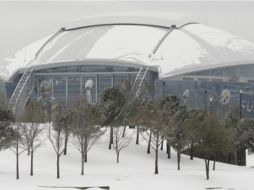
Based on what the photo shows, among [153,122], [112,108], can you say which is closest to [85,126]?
[153,122]

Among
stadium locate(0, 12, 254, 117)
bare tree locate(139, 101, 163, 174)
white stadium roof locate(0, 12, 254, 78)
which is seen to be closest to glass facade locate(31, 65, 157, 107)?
stadium locate(0, 12, 254, 117)

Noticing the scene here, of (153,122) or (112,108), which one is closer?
(153,122)

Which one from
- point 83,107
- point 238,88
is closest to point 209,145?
point 83,107

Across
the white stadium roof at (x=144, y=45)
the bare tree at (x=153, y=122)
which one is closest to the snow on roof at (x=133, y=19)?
the white stadium roof at (x=144, y=45)

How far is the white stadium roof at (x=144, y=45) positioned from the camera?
102562mm

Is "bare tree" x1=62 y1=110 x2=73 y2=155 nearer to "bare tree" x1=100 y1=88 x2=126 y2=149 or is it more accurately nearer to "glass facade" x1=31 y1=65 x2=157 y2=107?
"bare tree" x1=100 y1=88 x2=126 y2=149

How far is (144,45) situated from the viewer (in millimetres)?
107125

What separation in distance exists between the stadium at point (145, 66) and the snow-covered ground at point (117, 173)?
4228cm

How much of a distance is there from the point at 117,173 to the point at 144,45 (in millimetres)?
64392

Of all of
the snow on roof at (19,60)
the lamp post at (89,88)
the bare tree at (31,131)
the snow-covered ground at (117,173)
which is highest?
the snow on roof at (19,60)

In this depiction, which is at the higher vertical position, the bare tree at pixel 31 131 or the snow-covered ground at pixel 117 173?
the bare tree at pixel 31 131

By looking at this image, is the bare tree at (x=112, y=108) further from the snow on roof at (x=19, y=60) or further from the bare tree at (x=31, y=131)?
the snow on roof at (x=19, y=60)

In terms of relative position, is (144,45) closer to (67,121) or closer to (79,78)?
(79,78)

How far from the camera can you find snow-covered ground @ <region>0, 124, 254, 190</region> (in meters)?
38.8
